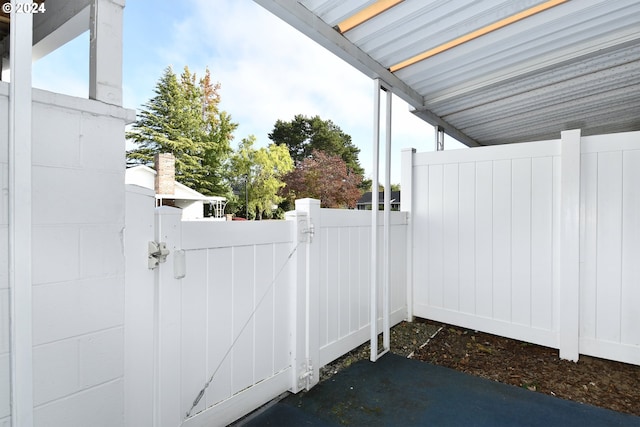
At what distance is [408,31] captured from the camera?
2105 mm

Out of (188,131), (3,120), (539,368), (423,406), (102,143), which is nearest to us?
(3,120)

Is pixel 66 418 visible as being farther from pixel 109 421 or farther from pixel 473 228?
pixel 473 228

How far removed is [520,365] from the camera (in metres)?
2.62

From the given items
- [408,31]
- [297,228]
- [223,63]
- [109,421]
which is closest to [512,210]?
[408,31]

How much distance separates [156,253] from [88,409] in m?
0.58

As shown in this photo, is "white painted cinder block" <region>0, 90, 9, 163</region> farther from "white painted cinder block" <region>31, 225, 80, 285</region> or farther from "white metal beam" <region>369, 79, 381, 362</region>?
"white metal beam" <region>369, 79, 381, 362</region>

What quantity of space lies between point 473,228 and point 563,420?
1726 millimetres

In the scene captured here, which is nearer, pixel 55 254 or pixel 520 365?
pixel 55 254

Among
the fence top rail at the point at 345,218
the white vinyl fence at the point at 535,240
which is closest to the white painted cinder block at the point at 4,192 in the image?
the fence top rail at the point at 345,218

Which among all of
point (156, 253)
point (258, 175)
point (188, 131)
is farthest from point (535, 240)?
point (188, 131)

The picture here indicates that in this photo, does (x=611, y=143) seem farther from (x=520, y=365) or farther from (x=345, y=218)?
(x=345, y=218)

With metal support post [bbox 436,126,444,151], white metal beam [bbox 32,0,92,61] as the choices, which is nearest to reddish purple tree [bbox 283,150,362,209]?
metal support post [bbox 436,126,444,151]

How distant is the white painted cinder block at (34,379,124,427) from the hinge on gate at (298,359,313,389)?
1159mm

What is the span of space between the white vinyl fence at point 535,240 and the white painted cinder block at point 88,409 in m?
2.98
